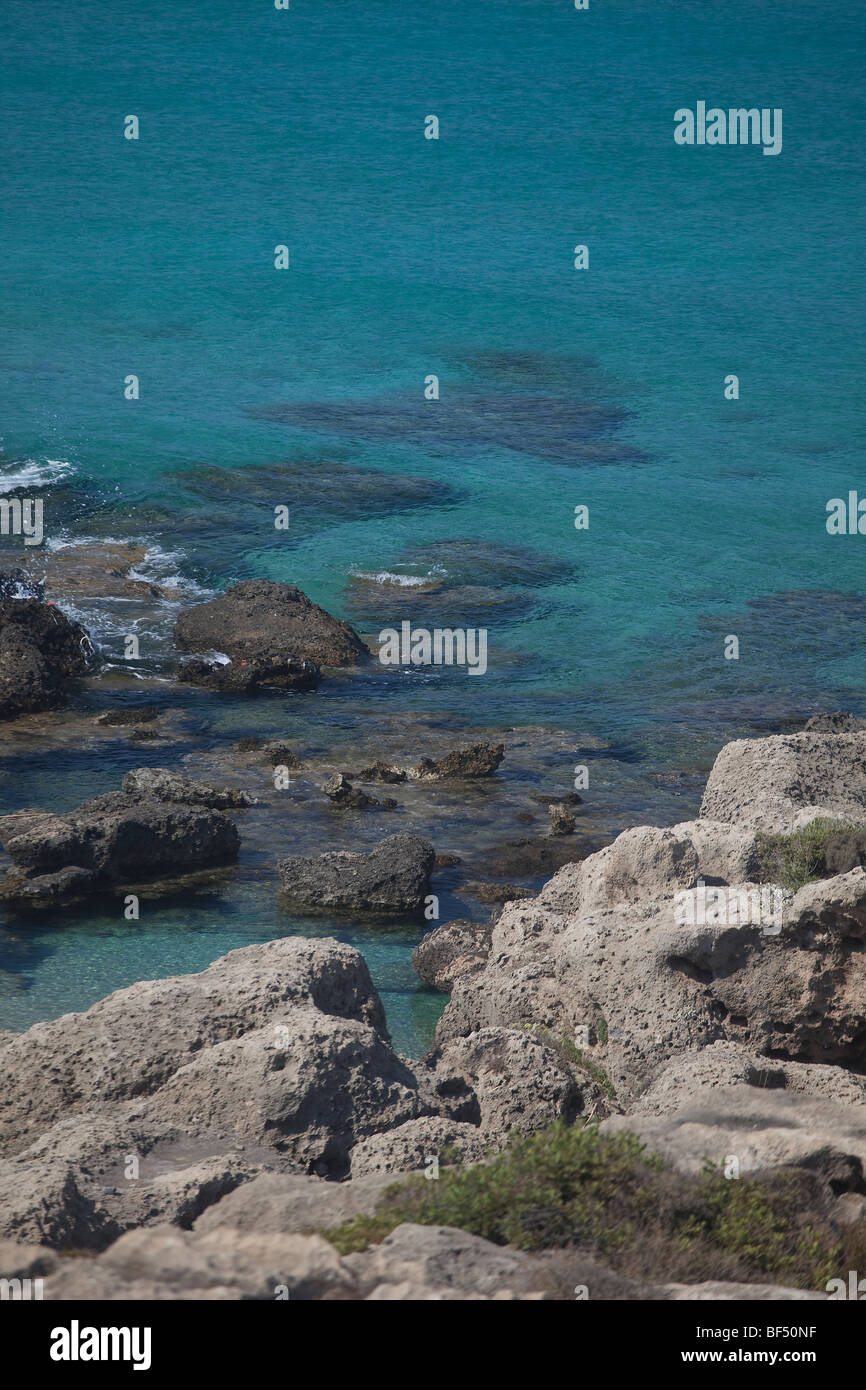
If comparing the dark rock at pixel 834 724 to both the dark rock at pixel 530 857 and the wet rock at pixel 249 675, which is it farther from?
the wet rock at pixel 249 675

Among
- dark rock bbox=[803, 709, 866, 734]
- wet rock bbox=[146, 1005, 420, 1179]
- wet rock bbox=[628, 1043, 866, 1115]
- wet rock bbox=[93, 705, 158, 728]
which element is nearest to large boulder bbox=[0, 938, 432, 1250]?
wet rock bbox=[146, 1005, 420, 1179]

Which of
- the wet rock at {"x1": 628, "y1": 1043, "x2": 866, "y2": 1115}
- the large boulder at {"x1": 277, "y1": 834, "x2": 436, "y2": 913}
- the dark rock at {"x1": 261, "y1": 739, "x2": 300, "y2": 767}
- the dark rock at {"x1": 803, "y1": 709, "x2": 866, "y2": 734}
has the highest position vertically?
the dark rock at {"x1": 803, "y1": 709, "x2": 866, "y2": 734}

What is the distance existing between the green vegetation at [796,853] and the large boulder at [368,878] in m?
4.40

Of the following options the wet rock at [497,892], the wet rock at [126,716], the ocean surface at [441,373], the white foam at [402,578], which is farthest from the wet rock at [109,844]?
the white foam at [402,578]

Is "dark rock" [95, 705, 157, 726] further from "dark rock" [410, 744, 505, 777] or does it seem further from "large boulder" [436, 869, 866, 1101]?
"large boulder" [436, 869, 866, 1101]

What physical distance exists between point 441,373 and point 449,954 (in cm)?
3510

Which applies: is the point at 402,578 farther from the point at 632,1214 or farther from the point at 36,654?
the point at 632,1214

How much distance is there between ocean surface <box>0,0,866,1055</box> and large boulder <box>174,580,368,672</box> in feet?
2.55

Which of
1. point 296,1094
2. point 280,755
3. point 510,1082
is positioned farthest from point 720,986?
point 280,755

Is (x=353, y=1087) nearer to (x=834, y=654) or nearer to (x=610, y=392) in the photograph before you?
(x=834, y=654)

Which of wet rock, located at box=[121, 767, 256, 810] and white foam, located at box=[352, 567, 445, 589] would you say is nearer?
wet rock, located at box=[121, 767, 256, 810]

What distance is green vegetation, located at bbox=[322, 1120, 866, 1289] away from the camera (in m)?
6.94

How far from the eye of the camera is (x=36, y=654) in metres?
22.1
